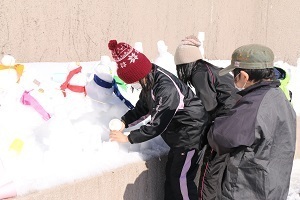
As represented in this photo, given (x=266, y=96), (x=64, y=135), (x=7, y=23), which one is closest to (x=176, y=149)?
(x=64, y=135)

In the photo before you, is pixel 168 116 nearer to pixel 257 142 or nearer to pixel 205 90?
pixel 205 90

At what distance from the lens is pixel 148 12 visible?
709 centimetres

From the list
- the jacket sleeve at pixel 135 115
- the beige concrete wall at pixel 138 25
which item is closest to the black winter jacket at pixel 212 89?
the jacket sleeve at pixel 135 115

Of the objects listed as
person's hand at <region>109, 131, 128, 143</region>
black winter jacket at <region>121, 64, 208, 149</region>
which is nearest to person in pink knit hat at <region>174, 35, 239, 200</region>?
black winter jacket at <region>121, 64, 208, 149</region>

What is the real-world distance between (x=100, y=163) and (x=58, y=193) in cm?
44

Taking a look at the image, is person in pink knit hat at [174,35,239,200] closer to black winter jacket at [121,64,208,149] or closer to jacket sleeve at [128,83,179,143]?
black winter jacket at [121,64,208,149]

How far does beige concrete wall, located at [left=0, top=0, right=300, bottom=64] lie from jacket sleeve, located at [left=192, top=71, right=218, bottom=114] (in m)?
2.37

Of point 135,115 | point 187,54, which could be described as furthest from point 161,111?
point 187,54

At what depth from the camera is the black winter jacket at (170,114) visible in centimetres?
285

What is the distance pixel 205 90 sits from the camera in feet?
11.0

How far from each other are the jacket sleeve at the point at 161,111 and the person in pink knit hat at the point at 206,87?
1.22ft

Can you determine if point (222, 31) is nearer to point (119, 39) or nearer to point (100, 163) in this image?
point (119, 39)

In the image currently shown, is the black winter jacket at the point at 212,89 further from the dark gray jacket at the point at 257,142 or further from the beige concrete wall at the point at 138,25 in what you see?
the beige concrete wall at the point at 138,25

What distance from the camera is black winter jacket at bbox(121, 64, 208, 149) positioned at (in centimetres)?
285
